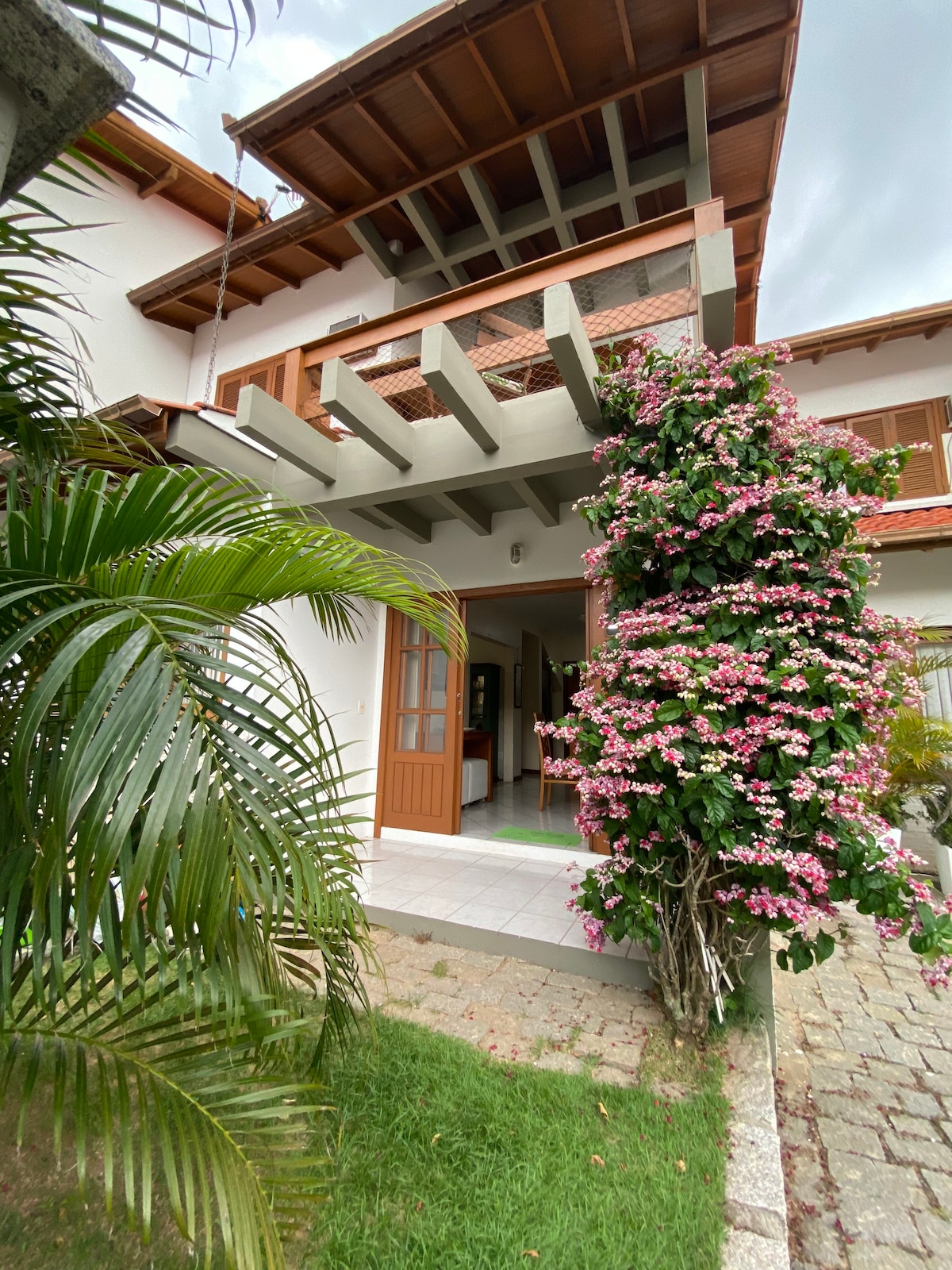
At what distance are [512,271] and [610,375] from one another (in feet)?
3.22

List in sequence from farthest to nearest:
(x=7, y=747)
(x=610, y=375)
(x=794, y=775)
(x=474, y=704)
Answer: (x=474, y=704) → (x=610, y=375) → (x=794, y=775) → (x=7, y=747)

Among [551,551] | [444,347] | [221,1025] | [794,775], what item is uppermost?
[444,347]

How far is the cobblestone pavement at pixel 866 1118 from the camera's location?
A: 146cm

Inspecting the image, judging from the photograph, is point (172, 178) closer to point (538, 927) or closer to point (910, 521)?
point (538, 927)

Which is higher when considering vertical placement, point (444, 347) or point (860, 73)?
point (860, 73)

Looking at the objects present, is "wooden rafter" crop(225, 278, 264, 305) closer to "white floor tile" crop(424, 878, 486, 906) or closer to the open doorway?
the open doorway

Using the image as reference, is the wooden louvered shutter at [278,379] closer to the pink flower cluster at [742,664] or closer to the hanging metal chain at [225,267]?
the hanging metal chain at [225,267]

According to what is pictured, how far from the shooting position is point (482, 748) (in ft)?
22.4

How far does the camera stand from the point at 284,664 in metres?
1.09

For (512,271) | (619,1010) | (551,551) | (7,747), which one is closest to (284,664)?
(7,747)

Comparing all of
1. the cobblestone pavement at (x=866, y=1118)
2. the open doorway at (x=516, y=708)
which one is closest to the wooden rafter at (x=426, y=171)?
the open doorway at (x=516, y=708)

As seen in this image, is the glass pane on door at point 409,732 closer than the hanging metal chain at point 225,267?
No

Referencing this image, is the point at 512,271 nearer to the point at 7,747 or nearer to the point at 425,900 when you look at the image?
the point at 7,747

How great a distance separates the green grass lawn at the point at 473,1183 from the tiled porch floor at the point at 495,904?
2.40 ft
